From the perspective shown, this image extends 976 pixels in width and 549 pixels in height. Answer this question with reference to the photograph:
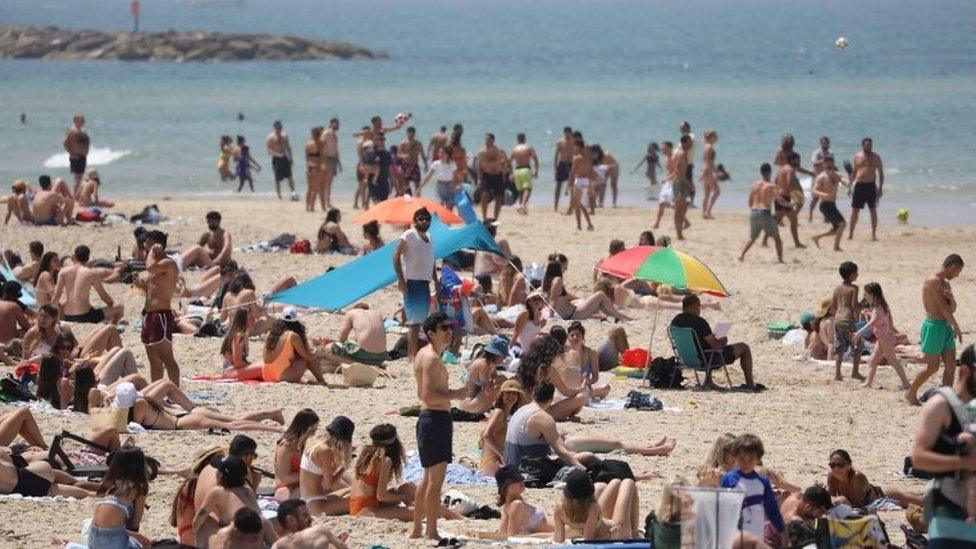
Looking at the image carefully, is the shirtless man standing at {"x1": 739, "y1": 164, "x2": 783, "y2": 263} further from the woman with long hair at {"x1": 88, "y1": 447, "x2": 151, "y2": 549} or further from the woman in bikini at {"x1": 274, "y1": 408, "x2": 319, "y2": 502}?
the woman with long hair at {"x1": 88, "y1": 447, "x2": 151, "y2": 549}

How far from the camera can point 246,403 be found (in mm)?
11836

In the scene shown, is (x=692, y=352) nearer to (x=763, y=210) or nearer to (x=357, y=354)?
(x=357, y=354)

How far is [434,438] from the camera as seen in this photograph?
835 centimetres

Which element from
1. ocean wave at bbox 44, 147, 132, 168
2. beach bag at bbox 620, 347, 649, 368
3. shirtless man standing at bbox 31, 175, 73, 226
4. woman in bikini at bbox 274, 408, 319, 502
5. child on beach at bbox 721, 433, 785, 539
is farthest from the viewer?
ocean wave at bbox 44, 147, 132, 168

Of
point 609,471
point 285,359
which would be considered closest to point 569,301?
point 285,359

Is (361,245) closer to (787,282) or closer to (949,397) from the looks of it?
(787,282)

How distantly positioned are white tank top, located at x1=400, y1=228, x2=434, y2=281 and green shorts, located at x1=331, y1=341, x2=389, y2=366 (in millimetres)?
652

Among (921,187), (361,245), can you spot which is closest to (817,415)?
(361,245)

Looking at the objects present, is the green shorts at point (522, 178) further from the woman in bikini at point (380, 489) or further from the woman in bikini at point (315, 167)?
the woman in bikini at point (380, 489)

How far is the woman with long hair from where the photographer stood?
295 inches

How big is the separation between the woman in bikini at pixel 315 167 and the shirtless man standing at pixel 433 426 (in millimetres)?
15414

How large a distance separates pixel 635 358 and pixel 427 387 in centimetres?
558

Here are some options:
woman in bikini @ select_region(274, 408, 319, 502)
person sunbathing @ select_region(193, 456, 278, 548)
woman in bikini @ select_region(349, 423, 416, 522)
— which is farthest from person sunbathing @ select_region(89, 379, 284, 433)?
person sunbathing @ select_region(193, 456, 278, 548)

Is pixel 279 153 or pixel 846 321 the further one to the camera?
pixel 279 153
